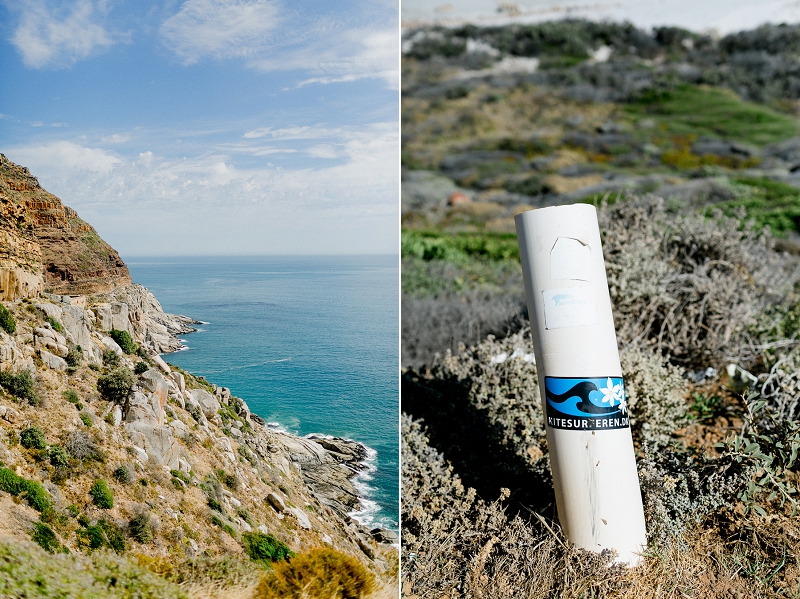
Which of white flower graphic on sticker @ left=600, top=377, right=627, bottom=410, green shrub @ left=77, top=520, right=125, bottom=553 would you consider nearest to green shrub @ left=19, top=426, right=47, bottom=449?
green shrub @ left=77, top=520, right=125, bottom=553

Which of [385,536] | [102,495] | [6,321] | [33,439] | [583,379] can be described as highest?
[6,321]

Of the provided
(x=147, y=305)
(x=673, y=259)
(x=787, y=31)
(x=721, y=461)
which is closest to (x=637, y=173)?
(x=787, y=31)

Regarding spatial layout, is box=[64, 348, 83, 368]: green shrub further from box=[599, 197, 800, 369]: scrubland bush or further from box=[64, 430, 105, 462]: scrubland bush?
box=[599, 197, 800, 369]: scrubland bush

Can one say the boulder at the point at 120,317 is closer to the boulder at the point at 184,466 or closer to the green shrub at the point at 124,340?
the green shrub at the point at 124,340

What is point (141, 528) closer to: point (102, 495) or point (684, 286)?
point (102, 495)

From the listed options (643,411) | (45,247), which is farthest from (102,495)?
(643,411)
